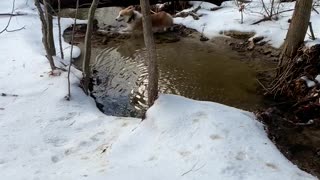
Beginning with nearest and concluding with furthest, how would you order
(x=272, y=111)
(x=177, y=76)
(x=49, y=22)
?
(x=272, y=111) < (x=49, y=22) < (x=177, y=76)

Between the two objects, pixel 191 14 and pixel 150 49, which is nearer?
pixel 150 49

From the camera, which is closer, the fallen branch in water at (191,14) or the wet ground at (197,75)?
the wet ground at (197,75)

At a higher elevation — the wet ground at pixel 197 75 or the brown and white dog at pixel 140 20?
the brown and white dog at pixel 140 20

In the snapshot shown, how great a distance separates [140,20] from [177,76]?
3464 millimetres

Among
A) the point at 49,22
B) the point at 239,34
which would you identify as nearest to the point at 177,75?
the point at 49,22

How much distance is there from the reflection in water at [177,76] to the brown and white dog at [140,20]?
0.91 metres

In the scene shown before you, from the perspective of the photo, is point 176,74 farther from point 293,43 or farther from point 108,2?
point 108,2

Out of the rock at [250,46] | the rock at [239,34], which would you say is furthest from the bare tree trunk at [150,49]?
the rock at [239,34]

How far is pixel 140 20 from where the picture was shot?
34.0 ft

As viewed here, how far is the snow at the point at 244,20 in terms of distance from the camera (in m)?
8.72

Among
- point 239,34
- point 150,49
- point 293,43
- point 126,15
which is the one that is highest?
point 150,49

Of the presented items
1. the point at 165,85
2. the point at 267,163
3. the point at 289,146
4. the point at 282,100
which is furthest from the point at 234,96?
the point at 267,163

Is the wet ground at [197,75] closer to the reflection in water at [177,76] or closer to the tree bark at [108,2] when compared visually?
the reflection in water at [177,76]

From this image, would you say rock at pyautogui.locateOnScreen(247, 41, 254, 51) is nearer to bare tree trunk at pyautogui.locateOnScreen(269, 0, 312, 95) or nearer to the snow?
the snow
